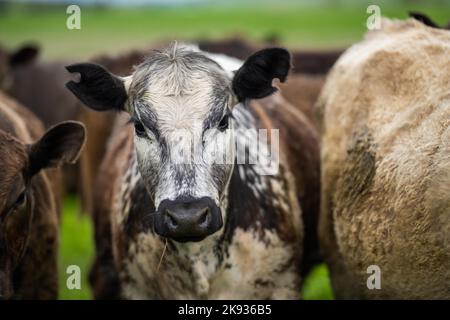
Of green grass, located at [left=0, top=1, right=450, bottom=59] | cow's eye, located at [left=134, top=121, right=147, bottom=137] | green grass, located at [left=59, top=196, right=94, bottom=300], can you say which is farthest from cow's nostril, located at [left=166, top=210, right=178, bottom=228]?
green grass, located at [left=0, top=1, right=450, bottom=59]

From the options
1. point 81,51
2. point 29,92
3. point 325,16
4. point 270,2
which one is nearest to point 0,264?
point 29,92

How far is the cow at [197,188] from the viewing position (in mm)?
5230

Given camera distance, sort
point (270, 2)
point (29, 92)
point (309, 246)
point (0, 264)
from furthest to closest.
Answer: point (270, 2) → point (29, 92) → point (309, 246) → point (0, 264)

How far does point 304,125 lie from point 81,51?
2437cm

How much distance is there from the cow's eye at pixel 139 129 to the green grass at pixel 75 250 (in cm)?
410

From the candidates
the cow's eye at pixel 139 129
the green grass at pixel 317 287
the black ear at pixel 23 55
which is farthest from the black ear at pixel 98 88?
the black ear at pixel 23 55

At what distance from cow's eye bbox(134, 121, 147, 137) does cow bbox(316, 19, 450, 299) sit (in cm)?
169

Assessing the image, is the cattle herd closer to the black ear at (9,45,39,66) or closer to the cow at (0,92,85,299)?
the cow at (0,92,85,299)

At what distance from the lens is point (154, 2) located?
67.2 m

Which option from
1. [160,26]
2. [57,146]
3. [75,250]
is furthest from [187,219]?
[160,26]

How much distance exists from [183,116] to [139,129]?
1.28 ft

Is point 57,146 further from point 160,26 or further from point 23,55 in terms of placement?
point 160,26

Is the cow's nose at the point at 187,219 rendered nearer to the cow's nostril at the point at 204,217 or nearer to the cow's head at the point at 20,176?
the cow's nostril at the point at 204,217

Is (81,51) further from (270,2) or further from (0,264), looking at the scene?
(270,2)
